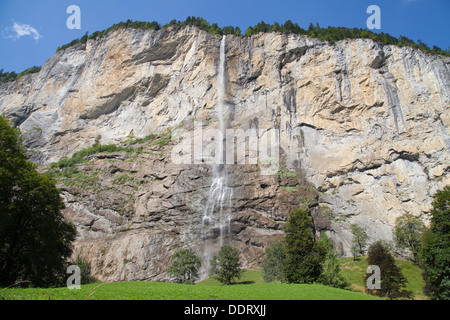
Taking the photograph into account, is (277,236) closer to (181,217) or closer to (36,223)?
(181,217)

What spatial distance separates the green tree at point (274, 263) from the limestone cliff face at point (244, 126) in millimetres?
5286

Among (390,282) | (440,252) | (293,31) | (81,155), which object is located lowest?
(390,282)

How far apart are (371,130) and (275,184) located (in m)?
20.5

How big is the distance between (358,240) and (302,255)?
2002 centimetres

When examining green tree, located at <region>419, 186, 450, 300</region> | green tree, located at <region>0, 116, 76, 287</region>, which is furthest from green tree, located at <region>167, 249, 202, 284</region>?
green tree, located at <region>419, 186, 450, 300</region>

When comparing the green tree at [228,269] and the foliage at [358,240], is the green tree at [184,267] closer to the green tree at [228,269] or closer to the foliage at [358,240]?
the green tree at [228,269]

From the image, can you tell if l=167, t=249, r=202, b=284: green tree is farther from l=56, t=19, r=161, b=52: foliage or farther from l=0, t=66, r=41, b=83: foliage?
l=0, t=66, r=41, b=83: foliage

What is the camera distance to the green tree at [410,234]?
38.7 m

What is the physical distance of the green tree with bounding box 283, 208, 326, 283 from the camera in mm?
24703

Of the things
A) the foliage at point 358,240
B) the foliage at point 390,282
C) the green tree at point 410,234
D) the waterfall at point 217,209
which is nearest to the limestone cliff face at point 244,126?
the waterfall at point 217,209

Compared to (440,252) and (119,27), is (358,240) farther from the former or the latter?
(119,27)

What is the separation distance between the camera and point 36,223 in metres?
21.5

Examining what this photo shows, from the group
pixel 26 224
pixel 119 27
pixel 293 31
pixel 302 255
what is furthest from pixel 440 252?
pixel 119 27

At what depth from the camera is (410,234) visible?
3950 cm
